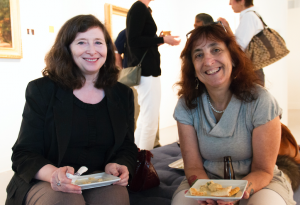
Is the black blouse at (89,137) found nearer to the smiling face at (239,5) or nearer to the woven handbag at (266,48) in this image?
the woven handbag at (266,48)

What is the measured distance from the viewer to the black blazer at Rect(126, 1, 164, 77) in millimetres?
2859

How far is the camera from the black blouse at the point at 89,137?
155 centimetres

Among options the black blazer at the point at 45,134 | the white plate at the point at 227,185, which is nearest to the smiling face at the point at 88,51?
the black blazer at the point at 45,134

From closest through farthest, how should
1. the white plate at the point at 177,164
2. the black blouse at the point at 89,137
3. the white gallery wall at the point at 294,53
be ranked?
the black blouse at the point at 89,137
the white plate at the point at 177,164
the white gallery wall at the point at 294,53

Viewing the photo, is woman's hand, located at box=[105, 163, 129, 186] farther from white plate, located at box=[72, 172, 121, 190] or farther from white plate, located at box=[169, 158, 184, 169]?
white plate, located at box=[169, 158, 184, 169]

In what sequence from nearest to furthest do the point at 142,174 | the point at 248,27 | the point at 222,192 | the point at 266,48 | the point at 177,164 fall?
the point at 222,192, the point at 142,174, the point at 177,164, the point at 266,48, the point at 248,27

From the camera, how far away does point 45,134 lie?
152 cm

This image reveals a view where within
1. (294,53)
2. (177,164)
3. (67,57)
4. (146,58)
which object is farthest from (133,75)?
(294,53)

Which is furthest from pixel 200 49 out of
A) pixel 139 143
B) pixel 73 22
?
pixel 139 143

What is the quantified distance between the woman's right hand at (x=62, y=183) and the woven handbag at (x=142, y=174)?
640mm

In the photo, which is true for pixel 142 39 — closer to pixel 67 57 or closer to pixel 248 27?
pixel 248 27

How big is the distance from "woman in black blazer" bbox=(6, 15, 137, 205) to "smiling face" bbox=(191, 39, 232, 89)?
20.5 inches

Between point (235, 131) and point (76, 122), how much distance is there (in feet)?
3.03

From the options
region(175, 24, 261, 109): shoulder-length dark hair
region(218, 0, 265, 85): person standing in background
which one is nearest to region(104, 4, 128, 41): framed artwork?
region(218, 0, 265, 85): person standing in background
